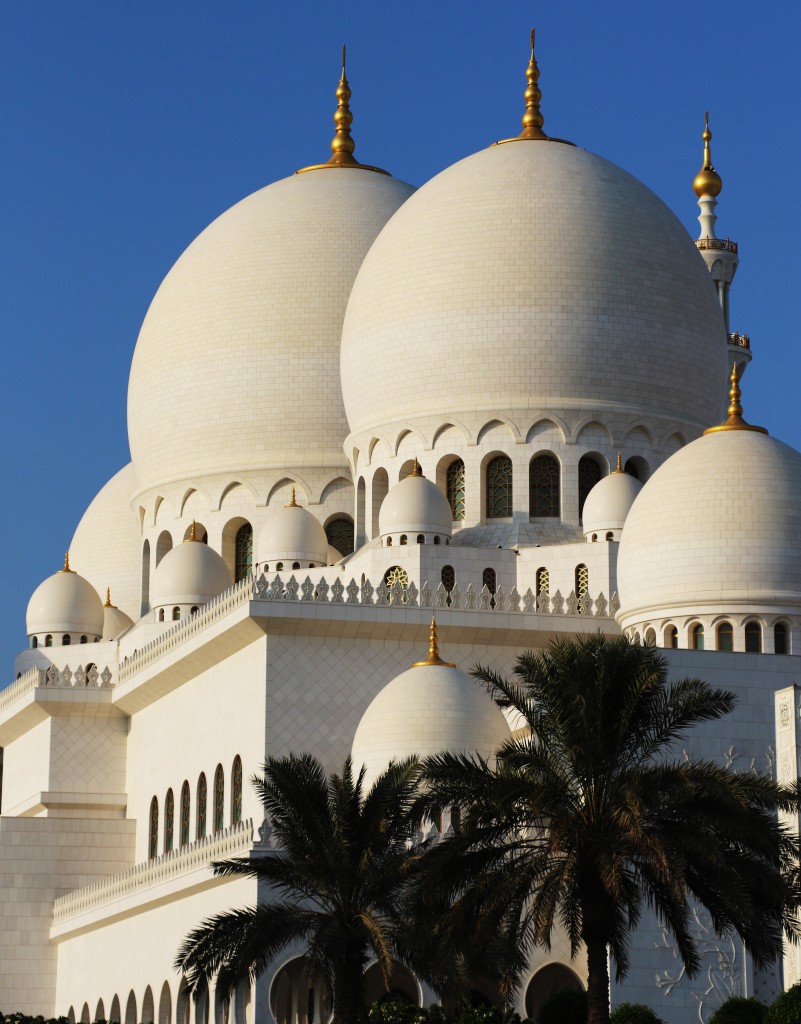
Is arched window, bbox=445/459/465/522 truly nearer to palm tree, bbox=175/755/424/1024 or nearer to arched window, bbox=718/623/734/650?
arched window, bbox=718/623/734/650

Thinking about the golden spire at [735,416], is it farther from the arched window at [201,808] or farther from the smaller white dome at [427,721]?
the arched window at [201,808]

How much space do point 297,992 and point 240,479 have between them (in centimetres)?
1420

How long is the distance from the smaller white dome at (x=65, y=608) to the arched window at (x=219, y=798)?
9.22 meters

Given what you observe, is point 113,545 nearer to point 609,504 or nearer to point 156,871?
point 156,871

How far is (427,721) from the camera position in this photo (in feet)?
105

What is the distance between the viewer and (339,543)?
43406 millimetres

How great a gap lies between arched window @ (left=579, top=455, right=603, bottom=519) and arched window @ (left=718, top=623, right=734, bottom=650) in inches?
238

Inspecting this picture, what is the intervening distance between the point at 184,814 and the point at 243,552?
7479mm

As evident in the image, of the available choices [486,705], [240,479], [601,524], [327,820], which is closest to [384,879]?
[327,820]

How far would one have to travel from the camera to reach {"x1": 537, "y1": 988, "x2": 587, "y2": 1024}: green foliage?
28516 mm

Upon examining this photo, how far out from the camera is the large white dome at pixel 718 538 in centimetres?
3362

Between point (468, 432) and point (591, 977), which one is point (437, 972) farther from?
point (468, 432)

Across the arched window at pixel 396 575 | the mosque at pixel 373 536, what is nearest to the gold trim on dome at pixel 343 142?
the mosque at pixel 373 536

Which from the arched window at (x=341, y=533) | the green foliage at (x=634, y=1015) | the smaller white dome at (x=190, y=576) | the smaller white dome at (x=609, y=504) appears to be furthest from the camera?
the arched window at (x=341, y=533)
